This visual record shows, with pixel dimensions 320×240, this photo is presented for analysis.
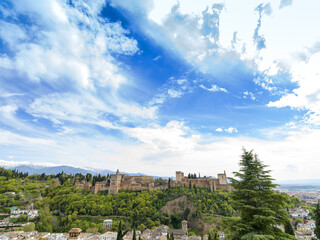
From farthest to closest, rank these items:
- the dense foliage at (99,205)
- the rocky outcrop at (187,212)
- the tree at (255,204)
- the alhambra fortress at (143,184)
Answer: the alhambra fortress at (143,184) < the dense foliage at (99,205) < the rocky outcrop at (187,212) < the tree at (255,204)

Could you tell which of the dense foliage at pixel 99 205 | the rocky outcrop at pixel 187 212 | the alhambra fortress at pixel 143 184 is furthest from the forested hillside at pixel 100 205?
the alhambra fortress at pixel 143 184

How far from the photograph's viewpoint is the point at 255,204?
9.73m

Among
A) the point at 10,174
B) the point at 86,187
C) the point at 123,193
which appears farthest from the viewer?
the point at 10,174

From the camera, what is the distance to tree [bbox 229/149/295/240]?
28.9 ft

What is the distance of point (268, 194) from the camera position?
30.5 ft

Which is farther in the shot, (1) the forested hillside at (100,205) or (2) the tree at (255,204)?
(1) the forested hillside at (100,205)

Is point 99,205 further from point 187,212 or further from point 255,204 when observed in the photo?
point 255,204

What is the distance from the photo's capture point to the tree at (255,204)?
8.82 meters

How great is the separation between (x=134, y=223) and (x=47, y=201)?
36067 millimetres

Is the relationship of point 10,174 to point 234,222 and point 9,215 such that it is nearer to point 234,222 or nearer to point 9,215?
point 9,215

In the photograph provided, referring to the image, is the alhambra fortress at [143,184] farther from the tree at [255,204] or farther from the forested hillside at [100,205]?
the tree at [255,204]

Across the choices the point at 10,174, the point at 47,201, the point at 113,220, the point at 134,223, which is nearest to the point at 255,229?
the point at 134,223

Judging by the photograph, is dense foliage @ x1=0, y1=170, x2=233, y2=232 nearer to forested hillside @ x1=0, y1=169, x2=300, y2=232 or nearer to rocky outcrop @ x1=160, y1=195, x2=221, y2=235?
forested hillside @ x1=0, y1=169, x2=300, y2=232

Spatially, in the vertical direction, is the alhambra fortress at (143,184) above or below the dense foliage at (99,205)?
above
